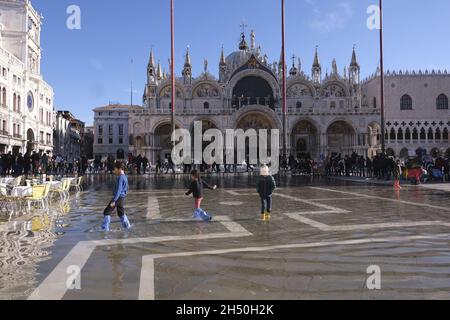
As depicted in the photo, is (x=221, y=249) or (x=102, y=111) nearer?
(x=221, y=249)

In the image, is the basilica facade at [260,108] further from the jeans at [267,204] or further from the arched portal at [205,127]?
the jeans at [267,204]

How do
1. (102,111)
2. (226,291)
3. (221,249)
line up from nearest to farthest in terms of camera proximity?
(226,291) < (221,249) < (102,111)

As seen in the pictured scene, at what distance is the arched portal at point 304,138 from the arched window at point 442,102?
19893 millimetres

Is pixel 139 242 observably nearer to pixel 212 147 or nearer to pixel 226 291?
Answer: pixel 226 291

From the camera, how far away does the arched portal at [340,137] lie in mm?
58188

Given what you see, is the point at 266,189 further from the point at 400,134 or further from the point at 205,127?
the point at 400,134

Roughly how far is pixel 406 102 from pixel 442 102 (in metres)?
5.43

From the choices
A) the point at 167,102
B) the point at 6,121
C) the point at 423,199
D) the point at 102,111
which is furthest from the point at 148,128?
the point at 423,199

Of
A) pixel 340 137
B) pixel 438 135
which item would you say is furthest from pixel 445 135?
pixel 340 137

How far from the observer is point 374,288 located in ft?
15.9

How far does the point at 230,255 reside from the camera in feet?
21.4

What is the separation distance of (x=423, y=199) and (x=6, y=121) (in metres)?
38.6

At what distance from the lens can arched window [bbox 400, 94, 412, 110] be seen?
6225cm

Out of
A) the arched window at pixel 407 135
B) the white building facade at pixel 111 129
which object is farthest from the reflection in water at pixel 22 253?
the white building facade at pixel 111 129
